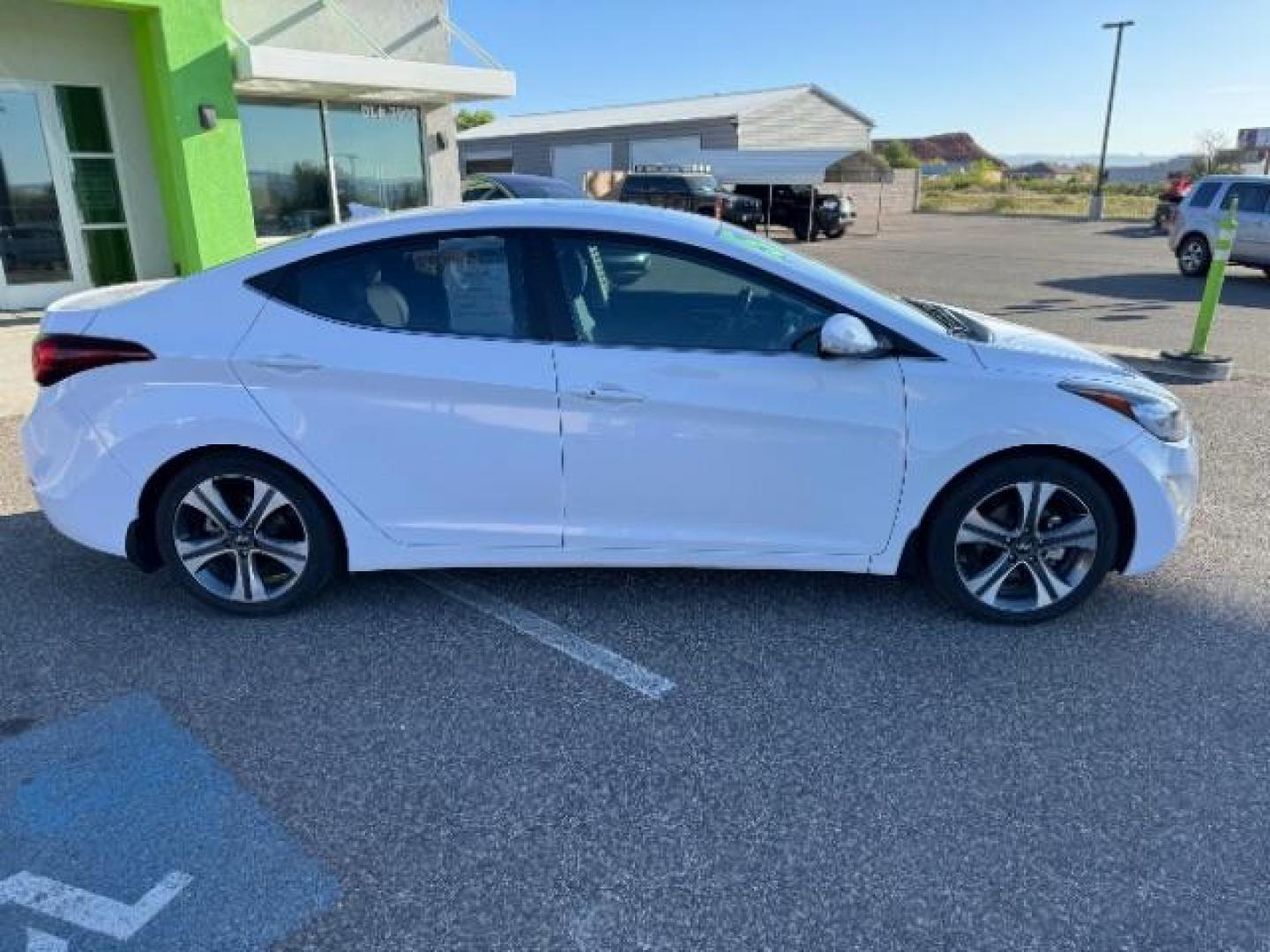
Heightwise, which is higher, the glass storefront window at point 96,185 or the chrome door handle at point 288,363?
the glass storefront window at point 96,185

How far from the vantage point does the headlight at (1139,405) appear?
3.35m

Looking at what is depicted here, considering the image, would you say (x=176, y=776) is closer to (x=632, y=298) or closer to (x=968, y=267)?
(x=632, y=298)

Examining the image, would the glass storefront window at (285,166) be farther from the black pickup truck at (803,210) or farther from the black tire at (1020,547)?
the black pickup truck at (803,210)

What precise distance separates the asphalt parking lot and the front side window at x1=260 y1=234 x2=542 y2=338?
119 centimetres

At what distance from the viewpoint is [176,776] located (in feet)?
8.79

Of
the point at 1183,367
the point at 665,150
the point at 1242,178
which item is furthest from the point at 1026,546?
the point at 665,150

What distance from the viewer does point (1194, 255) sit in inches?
609

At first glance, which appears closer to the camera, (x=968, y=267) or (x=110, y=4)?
(x=110, y=4)

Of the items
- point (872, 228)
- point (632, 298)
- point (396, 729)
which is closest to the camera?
point (396, 729)

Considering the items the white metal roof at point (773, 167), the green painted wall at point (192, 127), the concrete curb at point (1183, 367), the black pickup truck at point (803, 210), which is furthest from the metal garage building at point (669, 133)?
the concrete curb at point (1183, 367)

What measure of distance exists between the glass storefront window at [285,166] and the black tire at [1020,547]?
1092 cm

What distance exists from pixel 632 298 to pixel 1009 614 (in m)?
1.93

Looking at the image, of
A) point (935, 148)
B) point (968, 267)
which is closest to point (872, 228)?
point (968, 267)

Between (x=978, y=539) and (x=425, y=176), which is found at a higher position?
(x=425, y=176)
